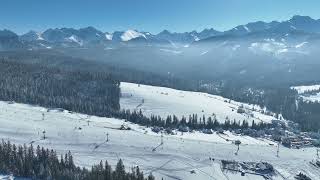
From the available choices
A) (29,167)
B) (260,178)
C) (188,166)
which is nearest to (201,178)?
(188,166)

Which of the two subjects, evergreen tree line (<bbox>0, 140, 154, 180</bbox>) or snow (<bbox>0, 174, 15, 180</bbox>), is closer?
evergreen tree line (<bbox>0, 140, 154, 180</bbox>)

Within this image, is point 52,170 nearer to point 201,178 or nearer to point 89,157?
point 89,157

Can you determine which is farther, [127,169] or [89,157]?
[89,157]

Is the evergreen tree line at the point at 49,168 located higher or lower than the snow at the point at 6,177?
higher

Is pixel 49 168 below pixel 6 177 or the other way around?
the other way around

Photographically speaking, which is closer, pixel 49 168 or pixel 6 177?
pixel 6 177

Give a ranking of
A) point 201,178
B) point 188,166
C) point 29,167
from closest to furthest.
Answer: point 29,167 → point 201,178 → point 188,166

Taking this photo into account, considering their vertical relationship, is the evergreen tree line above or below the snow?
above

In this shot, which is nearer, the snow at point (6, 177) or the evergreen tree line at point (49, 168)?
the evergreen tree line at point (49, 168)
